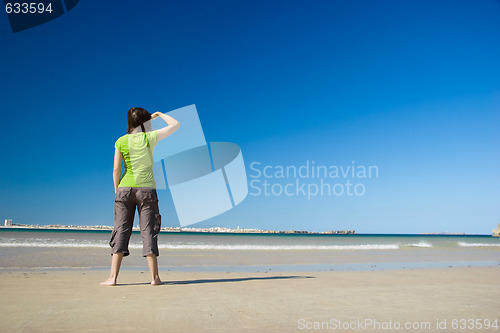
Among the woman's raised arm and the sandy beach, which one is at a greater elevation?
the woman's raised arm

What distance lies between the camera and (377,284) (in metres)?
4.80

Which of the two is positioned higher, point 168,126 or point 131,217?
point 168,126

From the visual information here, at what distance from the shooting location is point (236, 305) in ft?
10.7

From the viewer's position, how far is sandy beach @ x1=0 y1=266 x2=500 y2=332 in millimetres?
2534

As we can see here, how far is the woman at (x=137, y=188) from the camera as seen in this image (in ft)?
15.0

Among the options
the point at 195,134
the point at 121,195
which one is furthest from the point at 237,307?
the point at 195,134

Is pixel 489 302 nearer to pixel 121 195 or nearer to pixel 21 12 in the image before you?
pixel 121 195

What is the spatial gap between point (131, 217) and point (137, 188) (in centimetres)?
37

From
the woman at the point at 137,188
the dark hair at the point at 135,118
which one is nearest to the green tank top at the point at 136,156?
the woman at the point at 137,188

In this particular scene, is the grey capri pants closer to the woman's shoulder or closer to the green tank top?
the green tank top

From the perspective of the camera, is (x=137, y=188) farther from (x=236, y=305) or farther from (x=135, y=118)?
(x=236, y=305)

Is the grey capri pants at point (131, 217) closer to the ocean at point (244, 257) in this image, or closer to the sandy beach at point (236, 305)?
the sandy beach at point (236, 305)

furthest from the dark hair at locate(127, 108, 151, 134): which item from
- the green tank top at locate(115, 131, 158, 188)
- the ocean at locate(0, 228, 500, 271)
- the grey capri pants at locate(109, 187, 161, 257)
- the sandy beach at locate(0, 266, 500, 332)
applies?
the ocean at locate(0, 228, 500, 271)

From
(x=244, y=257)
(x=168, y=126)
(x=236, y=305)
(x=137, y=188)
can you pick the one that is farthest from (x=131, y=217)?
(x=244, y=257)
